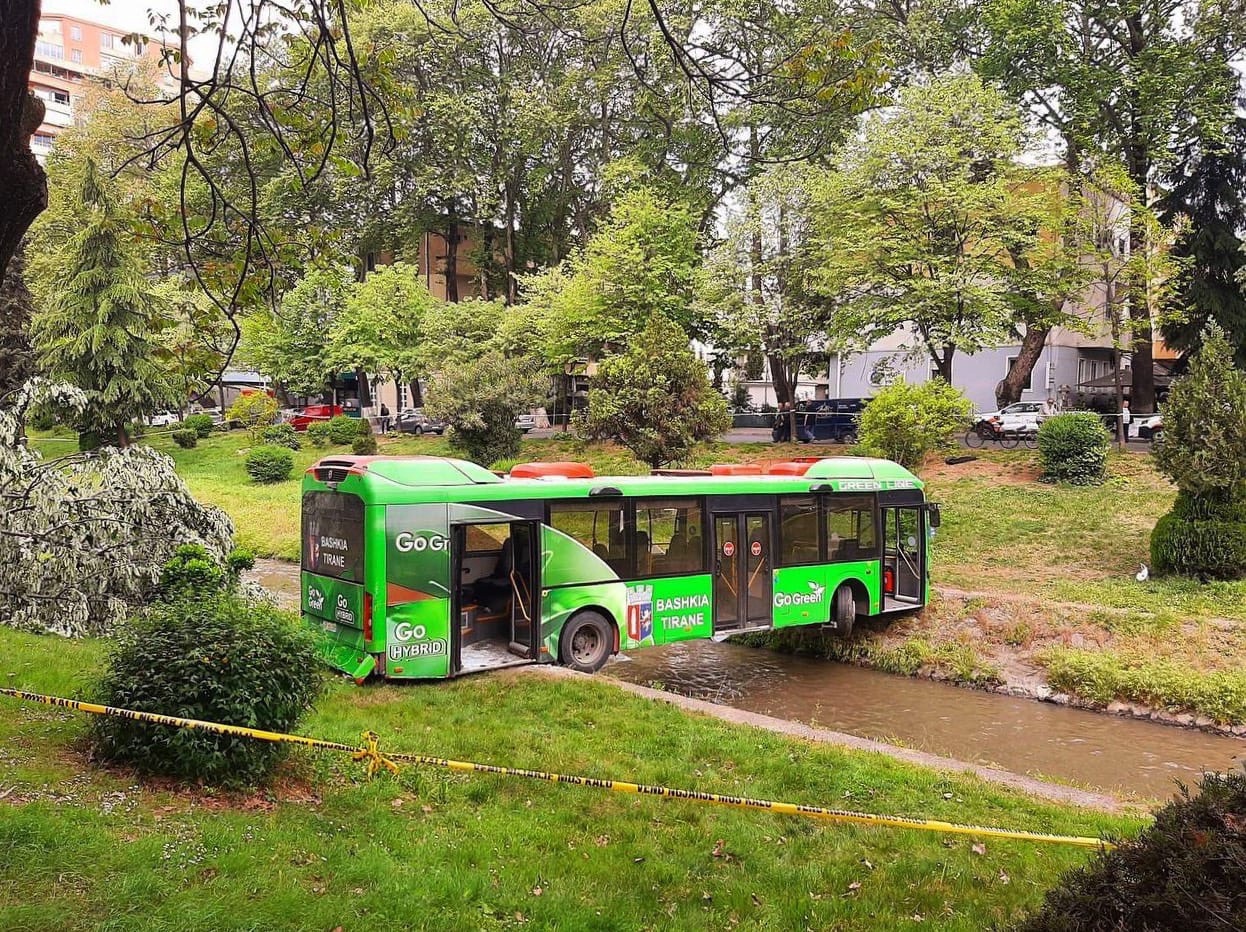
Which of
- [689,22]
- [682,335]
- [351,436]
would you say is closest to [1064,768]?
[682,335]

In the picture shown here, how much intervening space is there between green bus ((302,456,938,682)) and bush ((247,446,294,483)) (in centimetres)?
2239

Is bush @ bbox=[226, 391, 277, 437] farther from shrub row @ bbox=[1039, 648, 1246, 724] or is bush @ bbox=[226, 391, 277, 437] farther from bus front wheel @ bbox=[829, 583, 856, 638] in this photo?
shrub row @ bbox=[1039, 648, 1246, 724]

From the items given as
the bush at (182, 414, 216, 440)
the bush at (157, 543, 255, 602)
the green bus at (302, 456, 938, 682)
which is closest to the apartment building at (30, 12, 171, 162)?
the bush at (182, 414, 216, 440)

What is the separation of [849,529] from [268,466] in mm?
24200

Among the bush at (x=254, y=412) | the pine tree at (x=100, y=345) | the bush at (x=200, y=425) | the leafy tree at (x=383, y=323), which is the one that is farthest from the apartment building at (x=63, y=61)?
the pine tree at (x=100, y=345)

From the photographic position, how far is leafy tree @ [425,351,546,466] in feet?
92.9

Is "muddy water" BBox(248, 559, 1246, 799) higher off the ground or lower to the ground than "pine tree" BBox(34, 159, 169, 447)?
lower

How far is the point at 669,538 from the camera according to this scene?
41.6ft

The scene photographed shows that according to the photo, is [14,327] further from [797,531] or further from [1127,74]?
[1127,74]

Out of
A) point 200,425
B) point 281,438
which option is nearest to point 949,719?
point 281,438

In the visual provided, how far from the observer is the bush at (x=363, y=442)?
111ft

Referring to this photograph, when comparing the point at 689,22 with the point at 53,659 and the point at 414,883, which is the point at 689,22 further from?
the point at 414,883

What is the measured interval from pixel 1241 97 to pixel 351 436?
1382 inches

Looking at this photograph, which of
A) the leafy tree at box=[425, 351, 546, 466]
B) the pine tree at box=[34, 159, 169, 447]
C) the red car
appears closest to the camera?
the leafy tree at box=[425, 351, 546, 466]
